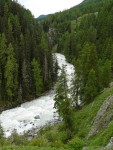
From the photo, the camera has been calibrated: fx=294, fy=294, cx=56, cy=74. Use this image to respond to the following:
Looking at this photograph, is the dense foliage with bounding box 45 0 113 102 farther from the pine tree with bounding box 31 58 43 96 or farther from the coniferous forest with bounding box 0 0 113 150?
the pine tree with bounding box 31 58 43 96

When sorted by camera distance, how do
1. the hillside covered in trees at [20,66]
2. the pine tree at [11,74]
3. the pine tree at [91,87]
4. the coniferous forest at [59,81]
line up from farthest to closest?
the hillside covered in trees at [20,66], the pine tree at [11,74], the pine tree at [91,87], the coniferous forest at [59,81]

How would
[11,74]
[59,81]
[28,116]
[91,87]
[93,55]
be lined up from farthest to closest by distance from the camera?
1. [11,74]
2. [93,55]
3. [28,116]
4. [91,87]
5. [59,81]

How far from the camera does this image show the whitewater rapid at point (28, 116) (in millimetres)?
60844

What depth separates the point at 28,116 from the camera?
6662cm

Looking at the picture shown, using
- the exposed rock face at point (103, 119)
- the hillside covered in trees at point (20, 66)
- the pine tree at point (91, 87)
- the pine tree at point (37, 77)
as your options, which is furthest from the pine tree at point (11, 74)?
the exposed rock face at point (103, 119)

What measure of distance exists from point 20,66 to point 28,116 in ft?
87.4

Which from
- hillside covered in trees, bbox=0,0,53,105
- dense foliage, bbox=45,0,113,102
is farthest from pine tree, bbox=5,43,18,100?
dense foliage, bbox=45,0,113,102

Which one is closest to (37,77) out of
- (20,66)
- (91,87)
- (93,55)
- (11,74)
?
(20,66)

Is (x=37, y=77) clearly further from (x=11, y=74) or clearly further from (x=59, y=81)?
(x=59, y=81)

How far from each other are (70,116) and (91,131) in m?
6.02

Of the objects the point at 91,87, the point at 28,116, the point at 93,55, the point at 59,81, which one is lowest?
the point at 28,116

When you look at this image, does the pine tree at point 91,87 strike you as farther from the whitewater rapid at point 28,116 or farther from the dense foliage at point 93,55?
the whitewater rapid at point 28,116

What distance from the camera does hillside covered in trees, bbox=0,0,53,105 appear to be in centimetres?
8225

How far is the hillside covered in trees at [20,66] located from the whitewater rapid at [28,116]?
Result: 19.4ft
